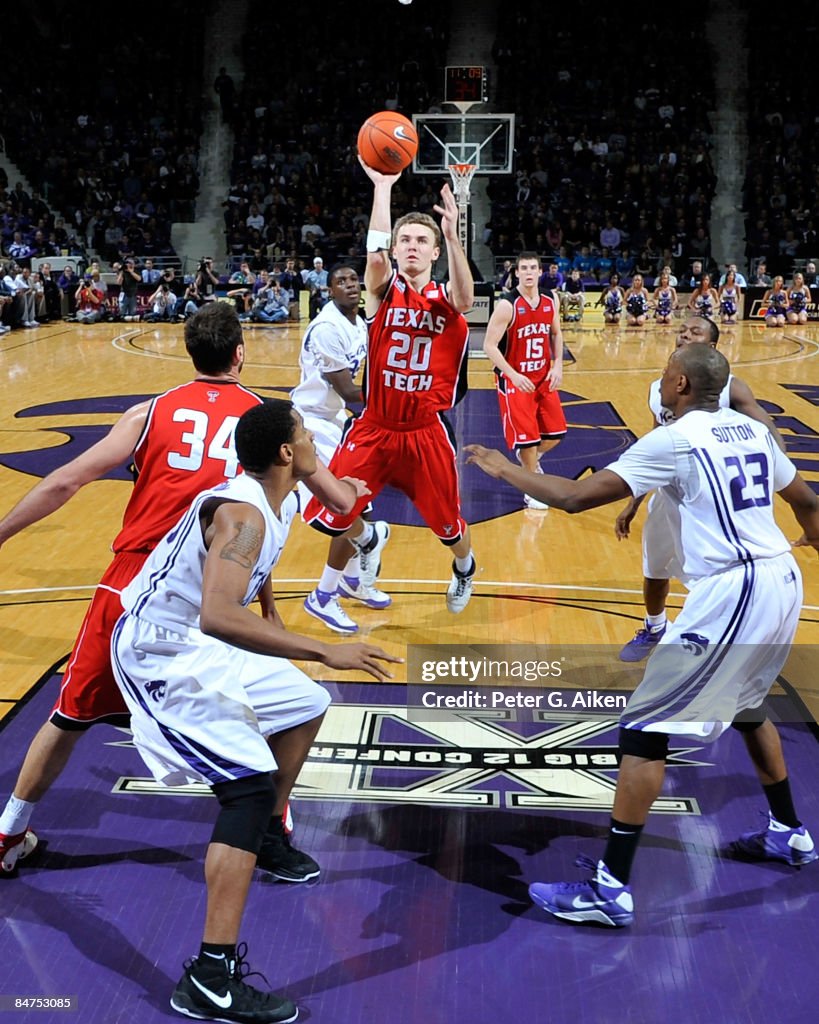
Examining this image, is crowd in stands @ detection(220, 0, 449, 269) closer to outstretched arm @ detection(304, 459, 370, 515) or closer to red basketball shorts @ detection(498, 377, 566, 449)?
red basketball shorts @ detection(498, 377, 566, 449)

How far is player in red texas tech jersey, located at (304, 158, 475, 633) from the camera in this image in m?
6.11

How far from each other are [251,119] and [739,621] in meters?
31.3

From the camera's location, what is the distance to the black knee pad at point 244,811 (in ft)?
10.2

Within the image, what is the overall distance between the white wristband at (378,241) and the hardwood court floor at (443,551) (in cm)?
214

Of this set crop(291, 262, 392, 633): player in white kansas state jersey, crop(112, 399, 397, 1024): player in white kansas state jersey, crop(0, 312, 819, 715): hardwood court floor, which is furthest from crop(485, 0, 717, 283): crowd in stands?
crop(112, 399, 397, 1024): player in white kansas state jersey

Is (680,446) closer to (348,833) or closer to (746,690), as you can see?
(746,690)

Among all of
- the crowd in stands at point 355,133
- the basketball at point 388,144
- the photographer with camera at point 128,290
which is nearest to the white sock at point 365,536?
the basketball at point 388,144

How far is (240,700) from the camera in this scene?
332cm

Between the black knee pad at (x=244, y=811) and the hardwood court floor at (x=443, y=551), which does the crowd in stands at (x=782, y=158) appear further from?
the black knee pad at (x=244, y=811)

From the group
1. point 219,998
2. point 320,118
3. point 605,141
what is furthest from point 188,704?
point 320,118

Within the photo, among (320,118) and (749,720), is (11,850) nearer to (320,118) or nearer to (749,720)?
(749,720)

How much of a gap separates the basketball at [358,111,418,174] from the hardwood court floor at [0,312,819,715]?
8.65 ft

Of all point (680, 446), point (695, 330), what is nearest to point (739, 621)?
point (680, 446)

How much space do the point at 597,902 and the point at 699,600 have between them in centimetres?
104
